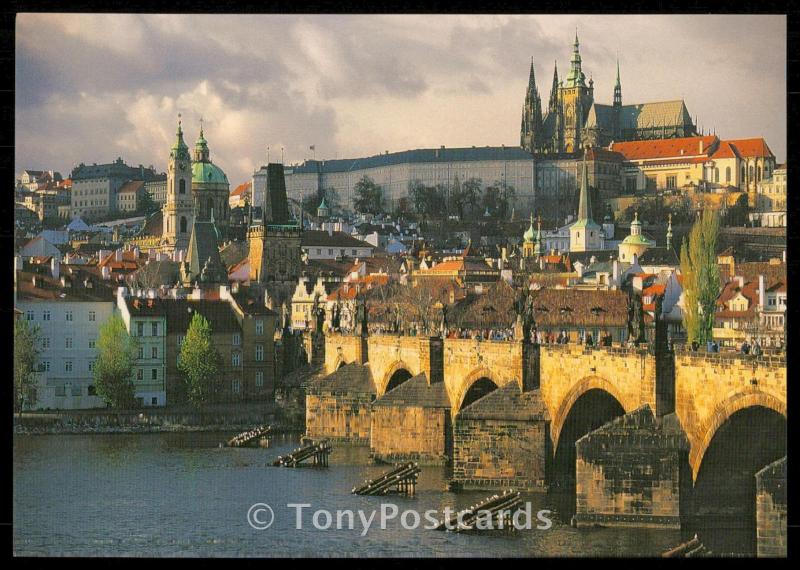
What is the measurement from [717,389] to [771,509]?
2.20 m

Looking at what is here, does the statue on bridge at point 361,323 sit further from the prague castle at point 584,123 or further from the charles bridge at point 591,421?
the prague castle at point 584,123

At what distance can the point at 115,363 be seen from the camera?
108 feet

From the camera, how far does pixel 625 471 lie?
63.6 feet

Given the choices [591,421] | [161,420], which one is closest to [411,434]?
[591,421]

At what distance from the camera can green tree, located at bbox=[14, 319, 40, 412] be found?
97.2 ft

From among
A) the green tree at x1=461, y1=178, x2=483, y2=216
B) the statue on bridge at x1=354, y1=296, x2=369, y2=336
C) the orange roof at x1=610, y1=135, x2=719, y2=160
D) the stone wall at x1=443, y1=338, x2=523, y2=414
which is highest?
the orange roof at x1=610, y1=135, x2=719, y2=160

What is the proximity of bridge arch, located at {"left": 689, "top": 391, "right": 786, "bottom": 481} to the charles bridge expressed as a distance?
0.03 ft

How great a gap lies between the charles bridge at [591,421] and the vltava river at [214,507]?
20.8 inches

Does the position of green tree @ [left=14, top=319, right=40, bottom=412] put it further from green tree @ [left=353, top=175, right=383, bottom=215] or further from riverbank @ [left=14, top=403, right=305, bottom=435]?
green tree @ [left=353, top=175, right=383, bottom=215]

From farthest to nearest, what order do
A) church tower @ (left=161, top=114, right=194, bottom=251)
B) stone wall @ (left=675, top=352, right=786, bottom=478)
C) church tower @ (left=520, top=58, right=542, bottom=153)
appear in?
church tower @ (left=520, top=58, right=542, bottom=153)
church tower @ (left=161, top=114, right=194, bottom=251)
stone wall @ (left=675, top=352, right=786, bottom=478)

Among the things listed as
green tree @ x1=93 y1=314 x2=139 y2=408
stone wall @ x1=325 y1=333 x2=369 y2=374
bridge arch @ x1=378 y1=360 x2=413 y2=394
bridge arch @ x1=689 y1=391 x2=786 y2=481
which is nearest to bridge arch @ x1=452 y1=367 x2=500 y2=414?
bridge arch @ x1=378 y1=360 x2=413 y2=394

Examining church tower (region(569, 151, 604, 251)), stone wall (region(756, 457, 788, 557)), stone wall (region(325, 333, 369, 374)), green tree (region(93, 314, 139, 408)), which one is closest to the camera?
stone wall (region(756, 457, 788, 557))
